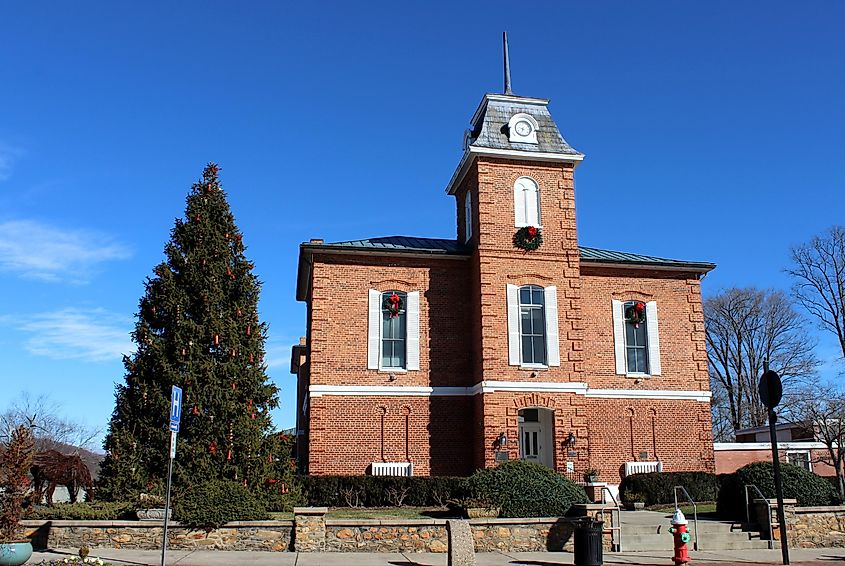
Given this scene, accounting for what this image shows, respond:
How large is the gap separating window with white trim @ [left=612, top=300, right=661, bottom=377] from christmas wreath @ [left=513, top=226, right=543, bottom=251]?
12.7 feet

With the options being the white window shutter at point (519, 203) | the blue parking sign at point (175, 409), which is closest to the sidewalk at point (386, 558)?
the blue parking sign at point (175, 409)

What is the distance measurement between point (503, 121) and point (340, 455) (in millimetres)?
12181

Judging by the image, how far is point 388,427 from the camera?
23.0 m

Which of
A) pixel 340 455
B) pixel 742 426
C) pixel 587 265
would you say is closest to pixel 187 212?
pixel 340 455

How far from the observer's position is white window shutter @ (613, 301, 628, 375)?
2498 cm

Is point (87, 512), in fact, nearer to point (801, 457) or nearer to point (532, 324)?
point (532, 324)

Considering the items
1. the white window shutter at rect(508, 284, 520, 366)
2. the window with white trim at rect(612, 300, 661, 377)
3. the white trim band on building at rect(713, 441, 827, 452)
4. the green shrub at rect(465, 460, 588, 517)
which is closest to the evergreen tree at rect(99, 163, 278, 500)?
the green shrub at rect(465, 460, 588, 517)

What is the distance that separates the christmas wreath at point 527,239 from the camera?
78.1 feet

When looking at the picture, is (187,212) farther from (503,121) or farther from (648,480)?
(648,480)

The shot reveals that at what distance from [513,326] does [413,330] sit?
10.3 ft

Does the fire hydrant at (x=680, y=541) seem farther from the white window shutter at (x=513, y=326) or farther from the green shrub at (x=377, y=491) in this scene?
the white window shutter at (x=513, y=326)

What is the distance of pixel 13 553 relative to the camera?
12.2m

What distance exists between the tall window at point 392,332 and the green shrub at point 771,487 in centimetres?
998

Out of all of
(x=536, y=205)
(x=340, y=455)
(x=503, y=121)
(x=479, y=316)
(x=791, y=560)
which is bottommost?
(x=791, y=560)
